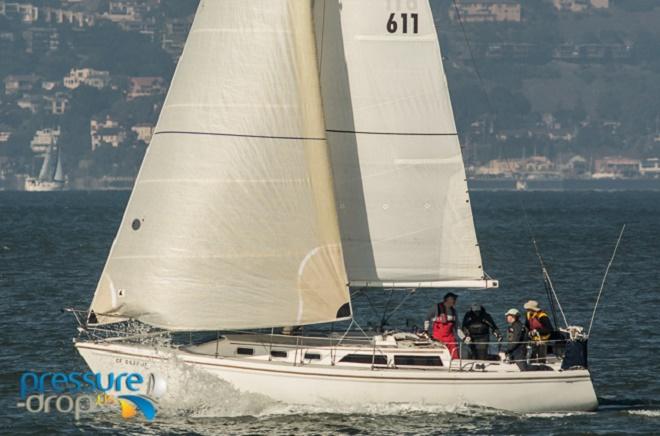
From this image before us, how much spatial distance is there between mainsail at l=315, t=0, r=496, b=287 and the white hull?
1.40 m

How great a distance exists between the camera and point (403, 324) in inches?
1277

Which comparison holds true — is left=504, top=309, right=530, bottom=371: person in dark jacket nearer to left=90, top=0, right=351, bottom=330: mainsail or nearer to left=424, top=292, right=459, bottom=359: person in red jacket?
left=424, top=292, right=459, bottom=359: person in red jacket

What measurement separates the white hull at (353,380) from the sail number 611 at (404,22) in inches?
162

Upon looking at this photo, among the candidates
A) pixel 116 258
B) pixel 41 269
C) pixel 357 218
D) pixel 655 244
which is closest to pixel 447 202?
pixel 357 218

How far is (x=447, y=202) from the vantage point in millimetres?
22422

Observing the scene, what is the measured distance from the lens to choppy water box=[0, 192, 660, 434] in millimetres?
21375

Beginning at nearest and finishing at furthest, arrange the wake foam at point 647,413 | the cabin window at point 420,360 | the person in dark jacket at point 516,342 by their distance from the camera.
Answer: the cabin window at point 420,360 < the person in dark jacket at point 516,342 < the wake foam at point 647,413

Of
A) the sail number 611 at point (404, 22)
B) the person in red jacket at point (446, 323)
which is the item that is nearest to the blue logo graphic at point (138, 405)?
the person in red jacket at point (446, 323)

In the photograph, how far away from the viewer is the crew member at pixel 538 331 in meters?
22.1

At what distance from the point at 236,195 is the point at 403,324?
11.3 meters

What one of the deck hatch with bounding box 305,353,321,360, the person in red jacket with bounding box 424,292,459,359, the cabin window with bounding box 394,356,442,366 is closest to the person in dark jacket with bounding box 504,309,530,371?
the person in red jacket with bounding box 424,292,459,359

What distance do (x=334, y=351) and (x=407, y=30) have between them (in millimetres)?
4194

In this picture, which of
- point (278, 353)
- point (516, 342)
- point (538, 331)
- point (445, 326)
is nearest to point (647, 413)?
point (538, 331)

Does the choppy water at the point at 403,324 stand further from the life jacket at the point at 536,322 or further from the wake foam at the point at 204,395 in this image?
→ the life jacket at the point at 536,322
